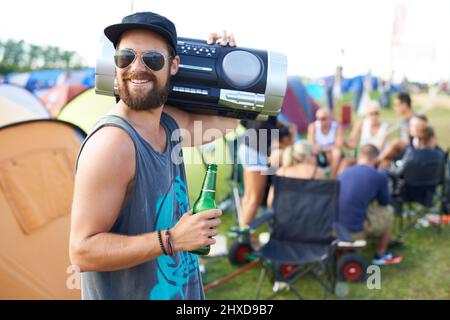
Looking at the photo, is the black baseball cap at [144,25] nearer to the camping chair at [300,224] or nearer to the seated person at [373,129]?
the camping chair at [300,224]

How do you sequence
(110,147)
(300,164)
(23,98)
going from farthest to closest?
1. (23,98)
2. (300,164)
3. (110,147)

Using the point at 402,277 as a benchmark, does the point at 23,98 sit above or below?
above

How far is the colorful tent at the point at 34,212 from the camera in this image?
107 inches

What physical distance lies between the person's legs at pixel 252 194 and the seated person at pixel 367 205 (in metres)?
0.80

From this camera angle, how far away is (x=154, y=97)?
1312mm

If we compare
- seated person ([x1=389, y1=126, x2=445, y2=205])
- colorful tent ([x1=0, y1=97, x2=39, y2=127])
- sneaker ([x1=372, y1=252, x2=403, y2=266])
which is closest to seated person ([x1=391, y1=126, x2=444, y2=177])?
seated person ([x1=389, y1=126, x2=445, y2=205])

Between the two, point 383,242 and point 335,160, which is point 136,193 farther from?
point 335,160

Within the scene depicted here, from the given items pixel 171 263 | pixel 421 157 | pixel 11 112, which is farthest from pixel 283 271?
pixel 11 112

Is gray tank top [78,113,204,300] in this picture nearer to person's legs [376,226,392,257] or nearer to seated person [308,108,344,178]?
person's legs [376,226,392,257]

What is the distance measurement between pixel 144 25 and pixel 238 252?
3093 mm

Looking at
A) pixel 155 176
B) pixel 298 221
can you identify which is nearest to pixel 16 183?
pixel 155 176

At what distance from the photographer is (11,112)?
423cm

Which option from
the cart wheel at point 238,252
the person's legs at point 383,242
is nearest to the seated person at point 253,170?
the cart wheel at point 238,252
